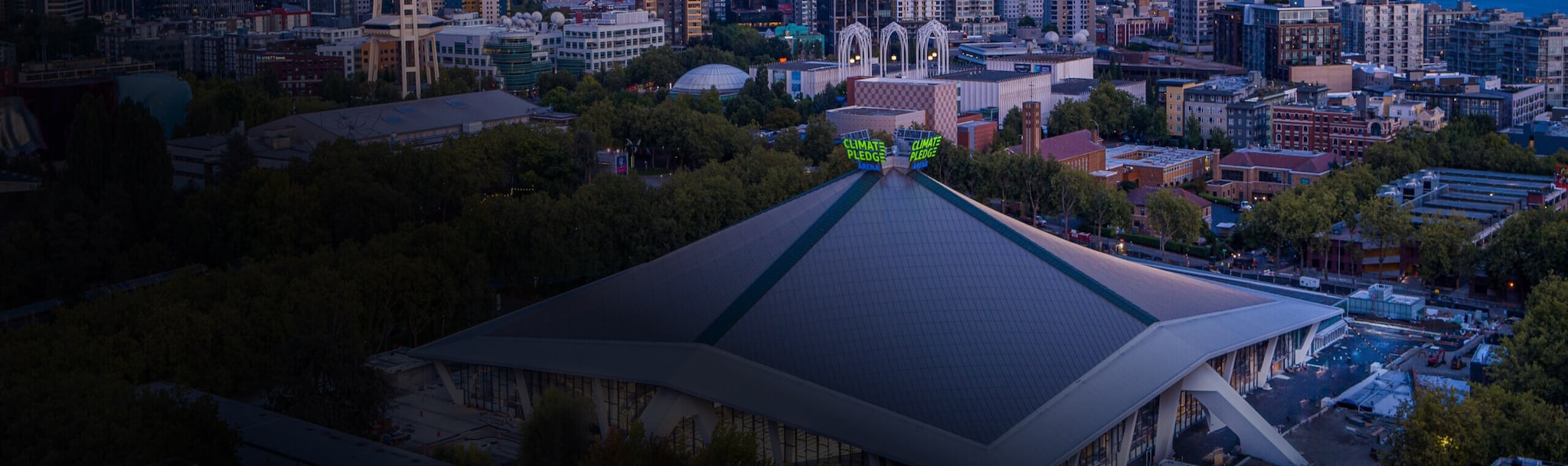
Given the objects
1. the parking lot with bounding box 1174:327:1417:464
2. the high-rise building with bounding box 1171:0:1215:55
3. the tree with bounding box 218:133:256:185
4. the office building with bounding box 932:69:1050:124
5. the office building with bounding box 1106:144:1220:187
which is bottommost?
the parking lot with bounding box 1174:327:1417:464

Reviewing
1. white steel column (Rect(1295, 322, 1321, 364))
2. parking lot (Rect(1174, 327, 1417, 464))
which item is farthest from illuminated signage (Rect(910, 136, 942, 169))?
white steel column (Rect(1295, 322, 1321, 364))

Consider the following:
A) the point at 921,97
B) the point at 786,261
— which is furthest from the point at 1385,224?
the point at 921,97

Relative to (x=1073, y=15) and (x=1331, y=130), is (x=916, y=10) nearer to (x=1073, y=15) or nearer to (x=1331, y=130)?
(x=1073, y=15)

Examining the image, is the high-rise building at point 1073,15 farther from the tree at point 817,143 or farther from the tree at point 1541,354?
the tree at point 1541,354

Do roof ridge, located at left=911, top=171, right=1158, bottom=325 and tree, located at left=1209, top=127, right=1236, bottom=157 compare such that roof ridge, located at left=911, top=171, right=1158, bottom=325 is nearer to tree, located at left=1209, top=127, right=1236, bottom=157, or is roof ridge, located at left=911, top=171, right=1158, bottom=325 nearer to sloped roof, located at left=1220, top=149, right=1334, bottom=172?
sloped roof, located at left=1220, top=149, right=1334, bottom=172

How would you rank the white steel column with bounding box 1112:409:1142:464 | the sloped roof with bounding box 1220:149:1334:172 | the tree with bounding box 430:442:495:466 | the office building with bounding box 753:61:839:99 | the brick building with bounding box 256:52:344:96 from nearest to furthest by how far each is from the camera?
1. the tree with bounding box 430:442:495:466
2. the white steel column with bounding box 1112:409:1142:464
3. the sloped roof with bounding box 1220:149:1334:172
4. the office building with bounding box 753:61:839:99
5. the brick building with bounding box 256:52:344:96

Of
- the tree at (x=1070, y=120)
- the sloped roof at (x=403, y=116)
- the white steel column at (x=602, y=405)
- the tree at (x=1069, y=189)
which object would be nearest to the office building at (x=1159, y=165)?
the tree at (x=1069, y=189)
